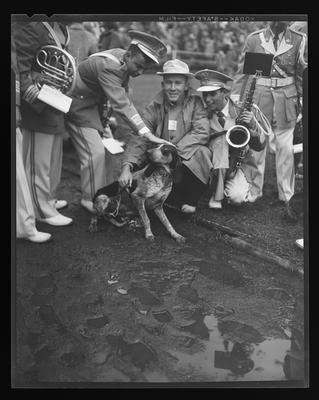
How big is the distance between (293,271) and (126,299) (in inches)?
58.5

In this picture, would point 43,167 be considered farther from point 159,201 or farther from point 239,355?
point 239,355

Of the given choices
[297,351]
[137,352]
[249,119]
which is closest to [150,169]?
[249,119]

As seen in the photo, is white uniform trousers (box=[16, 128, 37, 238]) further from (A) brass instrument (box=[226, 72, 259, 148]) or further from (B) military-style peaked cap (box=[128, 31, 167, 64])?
(A) brass instrument (box=[226, 72, 259, 148])

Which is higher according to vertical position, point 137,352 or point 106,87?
point 106,87

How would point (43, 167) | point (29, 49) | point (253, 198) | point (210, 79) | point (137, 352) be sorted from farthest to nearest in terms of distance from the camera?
1. point (253, 198)
2. point (43, 167)
3. point (210, 79)
4. point (29, 49)
5. point (137, 352)

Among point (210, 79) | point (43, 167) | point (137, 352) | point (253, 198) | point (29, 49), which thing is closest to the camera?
point (137, 352)

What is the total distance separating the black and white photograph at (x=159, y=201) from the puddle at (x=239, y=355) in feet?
0.04

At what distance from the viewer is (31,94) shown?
549cm

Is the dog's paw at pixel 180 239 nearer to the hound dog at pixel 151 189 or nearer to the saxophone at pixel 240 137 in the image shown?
the hound dog at pixel 151 189

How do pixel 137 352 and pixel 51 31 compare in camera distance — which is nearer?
pixel 137 352

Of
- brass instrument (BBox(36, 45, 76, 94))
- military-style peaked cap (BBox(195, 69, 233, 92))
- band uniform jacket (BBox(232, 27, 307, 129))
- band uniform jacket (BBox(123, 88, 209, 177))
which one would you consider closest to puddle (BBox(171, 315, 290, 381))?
band uniform jacket (BBox(123, 88, 209, 177))

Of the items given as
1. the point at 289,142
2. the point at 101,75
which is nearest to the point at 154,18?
the point at 101,75

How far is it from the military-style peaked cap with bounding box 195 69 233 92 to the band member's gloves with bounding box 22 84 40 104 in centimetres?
139

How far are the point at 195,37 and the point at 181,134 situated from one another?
33.3 inches
